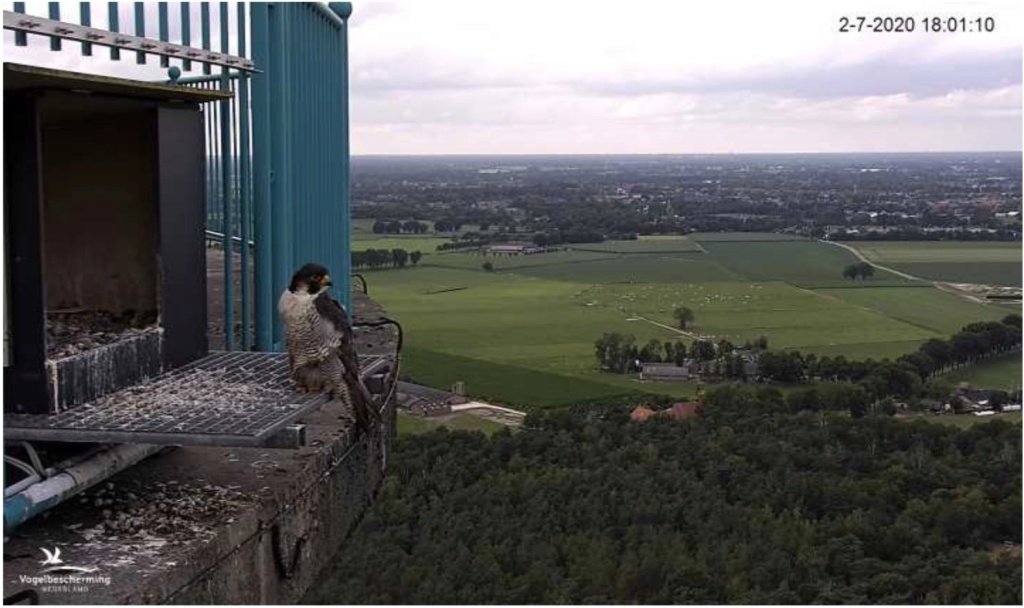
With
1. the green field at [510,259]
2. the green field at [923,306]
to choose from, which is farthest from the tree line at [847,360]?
the green field at [510,259]

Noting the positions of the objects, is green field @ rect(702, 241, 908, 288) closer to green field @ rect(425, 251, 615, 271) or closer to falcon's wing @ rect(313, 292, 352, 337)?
green field @ rect(425, 251, 615, 271)

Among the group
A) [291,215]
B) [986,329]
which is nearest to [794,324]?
[986,329]

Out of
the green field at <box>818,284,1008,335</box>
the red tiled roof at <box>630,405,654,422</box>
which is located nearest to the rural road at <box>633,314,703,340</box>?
the green field at <box>818,284,1008,335</box>

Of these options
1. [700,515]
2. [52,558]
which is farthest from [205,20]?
[700,515]

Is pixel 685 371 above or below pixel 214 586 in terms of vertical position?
below

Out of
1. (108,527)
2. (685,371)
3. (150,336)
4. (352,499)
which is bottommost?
(685,371)

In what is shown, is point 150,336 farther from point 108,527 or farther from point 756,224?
point 756,224

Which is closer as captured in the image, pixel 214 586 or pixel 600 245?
pixel 214 586
